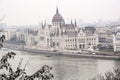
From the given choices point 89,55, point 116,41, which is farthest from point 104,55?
point 116,41

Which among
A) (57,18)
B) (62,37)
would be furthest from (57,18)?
(62,37)

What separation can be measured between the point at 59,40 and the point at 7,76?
8794mm

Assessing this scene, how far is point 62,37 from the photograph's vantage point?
372 inches

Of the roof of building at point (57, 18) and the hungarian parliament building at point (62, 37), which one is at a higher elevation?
the roof of building at point (57, 18)

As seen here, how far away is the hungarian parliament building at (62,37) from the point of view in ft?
30.8

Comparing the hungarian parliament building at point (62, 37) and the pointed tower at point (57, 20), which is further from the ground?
the pointed tower at point (57, 20)

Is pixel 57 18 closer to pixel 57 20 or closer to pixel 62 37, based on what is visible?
pixel 57 20

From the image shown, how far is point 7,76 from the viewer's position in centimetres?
75

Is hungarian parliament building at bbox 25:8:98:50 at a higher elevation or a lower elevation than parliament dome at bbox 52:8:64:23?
lower

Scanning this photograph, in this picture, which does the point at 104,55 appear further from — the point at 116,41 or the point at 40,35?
the point at 40,35

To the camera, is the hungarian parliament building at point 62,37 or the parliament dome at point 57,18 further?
the parliament dome at point 57,18

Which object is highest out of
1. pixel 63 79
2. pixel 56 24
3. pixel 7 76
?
pixel 56 24

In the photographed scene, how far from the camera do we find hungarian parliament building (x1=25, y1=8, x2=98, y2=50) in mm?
9398

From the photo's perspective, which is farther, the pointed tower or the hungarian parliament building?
the pointed tower
